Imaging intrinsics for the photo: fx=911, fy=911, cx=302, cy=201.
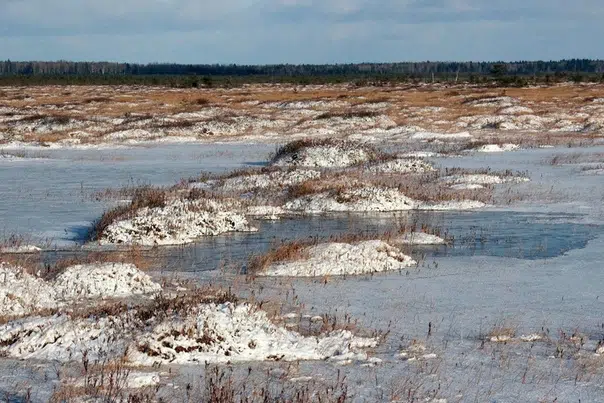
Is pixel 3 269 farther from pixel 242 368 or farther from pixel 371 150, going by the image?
pixel 371 150

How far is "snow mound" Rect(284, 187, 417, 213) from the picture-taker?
74.2 feet

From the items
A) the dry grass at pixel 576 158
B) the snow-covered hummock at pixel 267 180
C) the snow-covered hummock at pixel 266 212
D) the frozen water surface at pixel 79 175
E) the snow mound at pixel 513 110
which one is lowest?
the frozen water surface at pixel 79 175

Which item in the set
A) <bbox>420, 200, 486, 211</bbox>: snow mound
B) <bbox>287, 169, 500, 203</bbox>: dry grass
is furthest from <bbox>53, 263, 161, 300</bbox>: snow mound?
<bbox>420, 200, 486, 211</bbox>: snow mound

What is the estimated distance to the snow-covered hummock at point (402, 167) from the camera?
30.2 m

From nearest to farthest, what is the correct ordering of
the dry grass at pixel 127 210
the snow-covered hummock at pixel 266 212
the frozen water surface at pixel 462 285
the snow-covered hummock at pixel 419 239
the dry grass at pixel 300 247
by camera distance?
the frozen water surface at pixel 462 285 < the dry grass at pixel 300 247 < the snow-covered hummock at pixel 419 239 < the dry grass at pixel 127 210 < the snow-covered hummock at pixel 266 212

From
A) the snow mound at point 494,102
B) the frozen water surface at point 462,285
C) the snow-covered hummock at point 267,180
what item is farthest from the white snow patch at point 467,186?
the snow mound at point 494,102

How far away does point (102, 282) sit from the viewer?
13.2 metres

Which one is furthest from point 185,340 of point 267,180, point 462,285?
point 267,180

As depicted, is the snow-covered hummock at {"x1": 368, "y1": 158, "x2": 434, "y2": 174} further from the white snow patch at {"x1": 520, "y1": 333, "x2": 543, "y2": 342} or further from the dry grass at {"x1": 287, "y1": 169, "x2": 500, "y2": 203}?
the white snow patch at {"x1": 520, "y1": 333, "x2": 543, "y2": 342}

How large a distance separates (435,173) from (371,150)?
5669mm

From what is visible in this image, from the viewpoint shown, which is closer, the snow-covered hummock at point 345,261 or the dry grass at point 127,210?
the snow-covered hummock at point 345,261

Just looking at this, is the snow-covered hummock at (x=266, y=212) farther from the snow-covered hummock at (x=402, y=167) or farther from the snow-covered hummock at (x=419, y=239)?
the snow-covered hummock at (x=402, y=167)

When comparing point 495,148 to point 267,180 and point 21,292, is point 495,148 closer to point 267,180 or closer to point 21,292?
point 267,180

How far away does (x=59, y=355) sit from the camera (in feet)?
31.7
